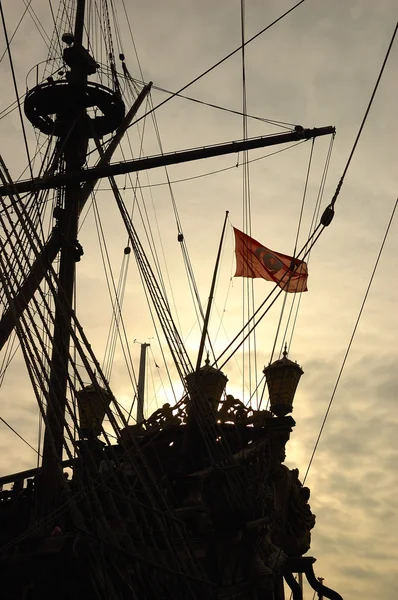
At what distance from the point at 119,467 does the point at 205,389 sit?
533cm

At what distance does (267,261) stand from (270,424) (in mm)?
4287

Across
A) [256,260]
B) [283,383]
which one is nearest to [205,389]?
[283,383]

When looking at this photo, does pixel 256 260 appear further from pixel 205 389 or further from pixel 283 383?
pixel 283 383

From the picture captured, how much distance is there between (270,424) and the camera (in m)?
13.5

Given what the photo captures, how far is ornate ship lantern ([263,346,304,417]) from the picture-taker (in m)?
13.6

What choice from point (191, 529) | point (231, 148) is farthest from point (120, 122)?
point (191, 529)

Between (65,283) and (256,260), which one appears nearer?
(65,283)

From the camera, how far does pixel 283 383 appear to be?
1372 centimetres

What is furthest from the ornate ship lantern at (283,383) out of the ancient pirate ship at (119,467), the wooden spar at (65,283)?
the wooden spar at (65,283)

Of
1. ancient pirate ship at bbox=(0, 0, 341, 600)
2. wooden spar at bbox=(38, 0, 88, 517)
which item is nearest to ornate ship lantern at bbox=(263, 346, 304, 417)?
ancient pirate ship at bbox=(0, 0, 341, 600)

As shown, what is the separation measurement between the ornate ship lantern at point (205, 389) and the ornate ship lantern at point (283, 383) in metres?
1.01

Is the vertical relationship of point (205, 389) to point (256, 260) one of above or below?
below

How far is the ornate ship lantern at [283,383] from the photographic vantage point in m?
13.6

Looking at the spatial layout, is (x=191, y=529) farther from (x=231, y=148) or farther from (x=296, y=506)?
(x=231, y=148)
